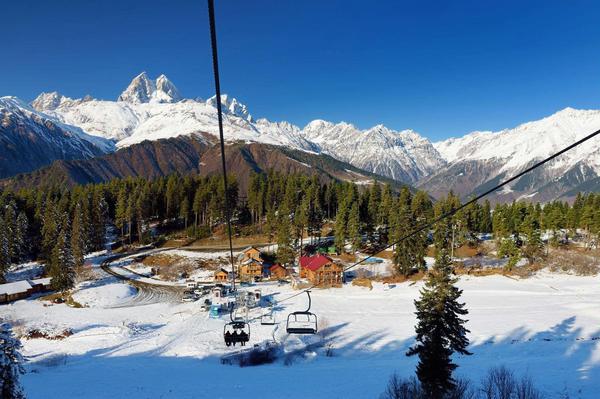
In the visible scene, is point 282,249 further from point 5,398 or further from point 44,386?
point 5,398

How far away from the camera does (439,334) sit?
2295 cm

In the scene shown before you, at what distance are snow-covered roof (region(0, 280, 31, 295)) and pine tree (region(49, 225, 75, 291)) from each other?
427 cm

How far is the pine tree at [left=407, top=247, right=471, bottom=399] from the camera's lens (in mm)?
21969

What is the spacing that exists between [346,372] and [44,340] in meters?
34.4

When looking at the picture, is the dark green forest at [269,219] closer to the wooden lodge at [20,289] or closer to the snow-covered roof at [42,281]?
the snow-covered roof at [42,281]

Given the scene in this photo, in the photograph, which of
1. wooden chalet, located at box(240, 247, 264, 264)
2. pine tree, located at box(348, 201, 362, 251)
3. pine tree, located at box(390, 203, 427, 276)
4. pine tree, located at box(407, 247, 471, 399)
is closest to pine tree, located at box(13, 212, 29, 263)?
wooden chalet, located at box(240, 247, 264, 264)

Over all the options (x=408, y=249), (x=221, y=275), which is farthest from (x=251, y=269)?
(x=408, y=249)

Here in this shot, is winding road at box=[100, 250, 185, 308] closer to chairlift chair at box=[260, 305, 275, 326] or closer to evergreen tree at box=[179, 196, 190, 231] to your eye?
chairlift chair at box=[260, 305, 275, 326]

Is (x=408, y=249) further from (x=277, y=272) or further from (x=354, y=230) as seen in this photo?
(x=277, y=272)

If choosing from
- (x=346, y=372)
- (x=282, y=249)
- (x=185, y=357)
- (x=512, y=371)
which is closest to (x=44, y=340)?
(x=185, y=357)

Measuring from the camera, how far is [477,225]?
96562 mm

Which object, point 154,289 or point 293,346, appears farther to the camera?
point 154,289

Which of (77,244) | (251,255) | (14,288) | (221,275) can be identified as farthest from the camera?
(251,255)

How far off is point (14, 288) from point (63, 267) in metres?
7.60
